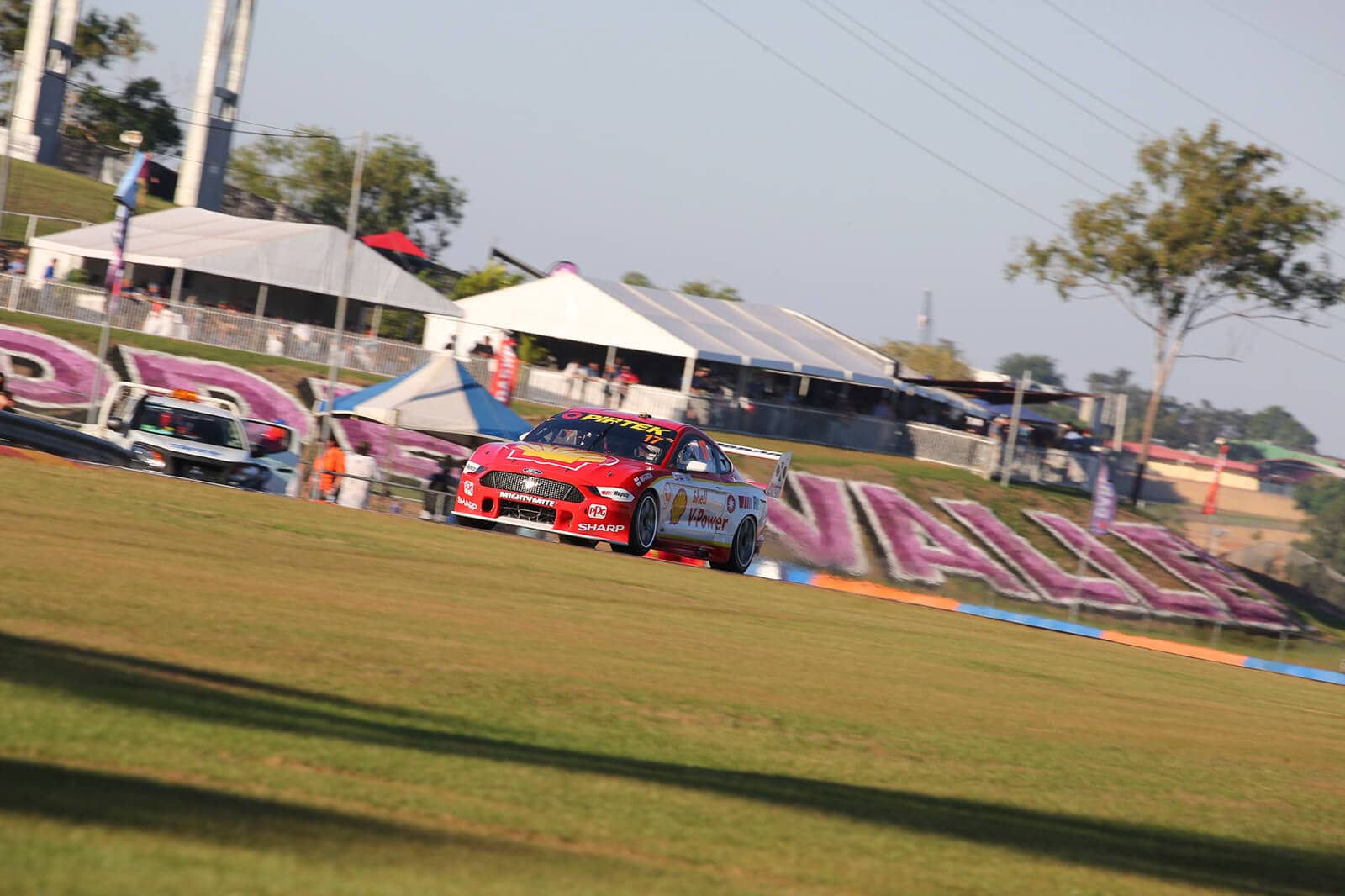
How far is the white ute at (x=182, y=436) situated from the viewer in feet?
69.1

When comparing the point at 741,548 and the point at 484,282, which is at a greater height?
the point at 484,282

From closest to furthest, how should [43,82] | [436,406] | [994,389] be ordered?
1. [436,406]
2. [994,389]
3. [43,82]

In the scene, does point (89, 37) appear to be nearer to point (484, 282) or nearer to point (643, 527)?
point (484, 282)

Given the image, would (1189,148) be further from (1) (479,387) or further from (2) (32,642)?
(2) (32,642)

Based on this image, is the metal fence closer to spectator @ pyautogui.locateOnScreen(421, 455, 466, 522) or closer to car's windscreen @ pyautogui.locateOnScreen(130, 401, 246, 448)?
spectator @ pyautogui.locateOnScreen(421, 455, 466, 522)

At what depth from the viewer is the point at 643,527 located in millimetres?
17328

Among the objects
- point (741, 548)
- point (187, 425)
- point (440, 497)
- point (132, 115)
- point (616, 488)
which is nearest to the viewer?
point (616, 488)

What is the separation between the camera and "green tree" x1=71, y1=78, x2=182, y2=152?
3366 inches

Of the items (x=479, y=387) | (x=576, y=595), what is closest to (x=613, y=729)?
(x=576, y=595)

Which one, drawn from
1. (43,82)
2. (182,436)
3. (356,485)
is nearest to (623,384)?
(356,485)

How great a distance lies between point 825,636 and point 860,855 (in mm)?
6987

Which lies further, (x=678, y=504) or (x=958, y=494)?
(x=958, y=494)

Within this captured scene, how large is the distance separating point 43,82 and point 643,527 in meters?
62.0

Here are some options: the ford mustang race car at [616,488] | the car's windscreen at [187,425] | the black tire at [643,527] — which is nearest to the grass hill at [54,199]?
the car's windscreen at [187,425]
